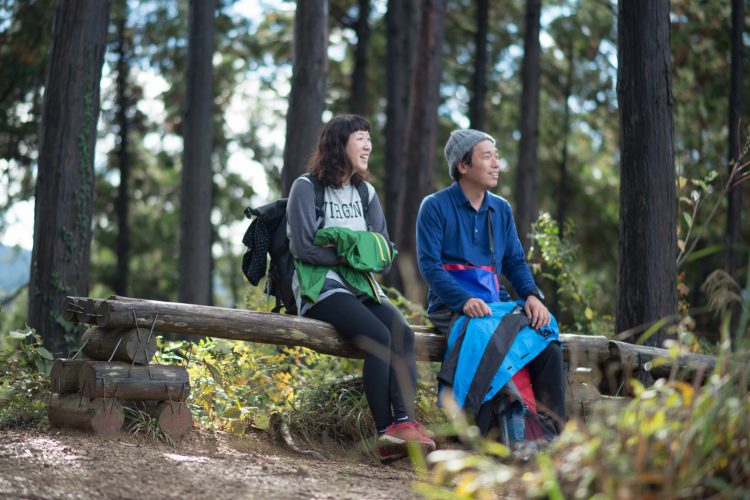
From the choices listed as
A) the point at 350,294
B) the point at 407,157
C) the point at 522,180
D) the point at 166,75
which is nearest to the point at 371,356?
the point at 350,294

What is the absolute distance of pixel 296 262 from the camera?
602 cm

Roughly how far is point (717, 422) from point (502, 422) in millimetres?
2691

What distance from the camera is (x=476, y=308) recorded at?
19.1 feet

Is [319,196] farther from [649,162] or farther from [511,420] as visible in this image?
[649,162]

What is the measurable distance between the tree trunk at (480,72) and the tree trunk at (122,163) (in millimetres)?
7885

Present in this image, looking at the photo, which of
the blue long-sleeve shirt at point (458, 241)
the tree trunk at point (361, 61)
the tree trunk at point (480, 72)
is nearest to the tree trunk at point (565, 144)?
the tree trunk at point (480, 72)

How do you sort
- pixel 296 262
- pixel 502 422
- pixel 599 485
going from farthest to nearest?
pixel 296 262 < pixel 502 422 < pixel 599 485

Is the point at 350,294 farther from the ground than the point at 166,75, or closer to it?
closer to it

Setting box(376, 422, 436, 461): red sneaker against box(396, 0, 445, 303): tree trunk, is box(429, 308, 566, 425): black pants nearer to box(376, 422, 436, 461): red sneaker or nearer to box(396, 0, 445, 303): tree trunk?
box(376, 422, 436, 461): red sneaker

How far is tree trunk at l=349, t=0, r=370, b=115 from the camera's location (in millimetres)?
20734

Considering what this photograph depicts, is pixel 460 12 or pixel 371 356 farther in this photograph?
pixel 460 12

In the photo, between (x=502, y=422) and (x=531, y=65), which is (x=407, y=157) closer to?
(x=531, y=65)

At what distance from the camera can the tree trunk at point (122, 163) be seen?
2188cm

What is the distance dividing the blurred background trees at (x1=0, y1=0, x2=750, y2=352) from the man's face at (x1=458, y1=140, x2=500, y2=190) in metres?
8.39
